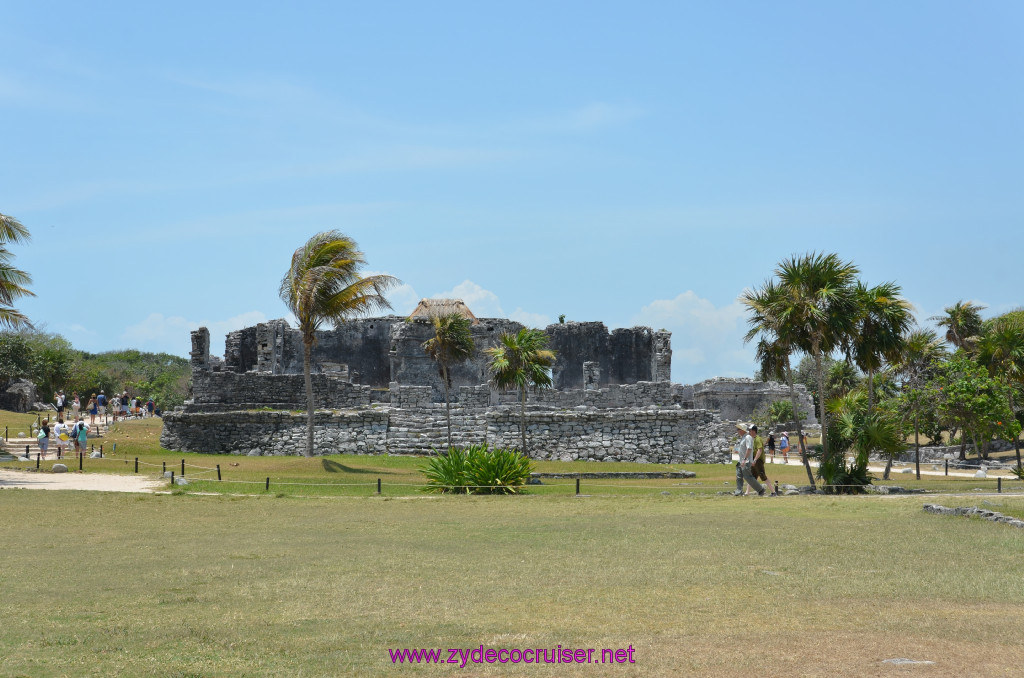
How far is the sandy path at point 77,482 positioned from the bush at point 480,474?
5.43m

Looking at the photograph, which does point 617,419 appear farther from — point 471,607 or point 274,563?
point 471,607

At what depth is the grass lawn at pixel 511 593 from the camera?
639 centimetres

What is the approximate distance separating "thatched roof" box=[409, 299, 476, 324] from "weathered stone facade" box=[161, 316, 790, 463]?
288 cm

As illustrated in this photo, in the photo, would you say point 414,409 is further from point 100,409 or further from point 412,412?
point 100,409

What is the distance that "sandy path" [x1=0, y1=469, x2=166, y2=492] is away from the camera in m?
19.2

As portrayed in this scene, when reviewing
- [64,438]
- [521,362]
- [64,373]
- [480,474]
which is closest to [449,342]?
[521,362]

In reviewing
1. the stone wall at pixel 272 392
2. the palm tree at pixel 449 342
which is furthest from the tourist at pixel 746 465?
the stone wall at pixel 272 392

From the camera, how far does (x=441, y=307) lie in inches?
1683

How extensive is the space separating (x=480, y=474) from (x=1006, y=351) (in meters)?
20.6

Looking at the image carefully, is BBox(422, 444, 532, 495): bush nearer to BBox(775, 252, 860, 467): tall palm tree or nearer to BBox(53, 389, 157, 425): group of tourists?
BBox(775, 252, 860, 467): tall palm tree

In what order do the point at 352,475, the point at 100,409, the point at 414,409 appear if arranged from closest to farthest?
the point at 352,475 < the point at 414,409 < the point at 100,409

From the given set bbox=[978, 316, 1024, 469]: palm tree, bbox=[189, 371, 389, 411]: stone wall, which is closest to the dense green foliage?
bbox=[189, 371, 389, 411]: stone wall

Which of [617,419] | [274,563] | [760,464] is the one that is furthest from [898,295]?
[274,563]

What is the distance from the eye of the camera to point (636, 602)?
26.3ft
